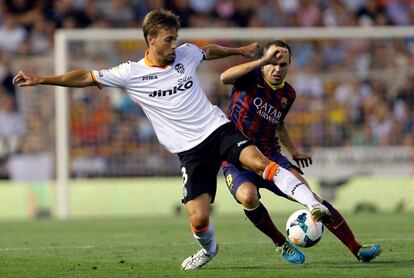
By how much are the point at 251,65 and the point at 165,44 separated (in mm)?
778

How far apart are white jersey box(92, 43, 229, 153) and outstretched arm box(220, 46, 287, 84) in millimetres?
335

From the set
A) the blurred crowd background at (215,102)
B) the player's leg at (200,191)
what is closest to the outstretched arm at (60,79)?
the player's leg at (200,191)

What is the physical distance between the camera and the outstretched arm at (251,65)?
9.13 metres

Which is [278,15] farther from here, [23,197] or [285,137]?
[285,137]

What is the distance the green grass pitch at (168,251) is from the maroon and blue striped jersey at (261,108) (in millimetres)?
1164

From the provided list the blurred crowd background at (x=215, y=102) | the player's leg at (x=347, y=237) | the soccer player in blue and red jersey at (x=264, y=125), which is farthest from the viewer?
the blurred crowd background at (x=215, y=102)

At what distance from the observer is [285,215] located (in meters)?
18.2

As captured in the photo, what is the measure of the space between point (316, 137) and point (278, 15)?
15.9 ft

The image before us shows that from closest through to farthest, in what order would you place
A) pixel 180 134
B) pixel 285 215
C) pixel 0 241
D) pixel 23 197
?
pixel 180 134 < pixel 0 241 < pixel 285 215 < pixel 23 197

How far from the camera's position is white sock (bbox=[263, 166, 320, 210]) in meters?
8.88

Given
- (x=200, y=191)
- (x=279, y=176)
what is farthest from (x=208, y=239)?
(x=279, y=176)

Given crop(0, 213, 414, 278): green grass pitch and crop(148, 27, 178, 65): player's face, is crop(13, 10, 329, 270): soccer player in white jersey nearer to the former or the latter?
crop(148, 27, 178, 65): player's face

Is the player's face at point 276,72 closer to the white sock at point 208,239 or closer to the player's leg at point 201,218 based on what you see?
the player's leg at point 201,218

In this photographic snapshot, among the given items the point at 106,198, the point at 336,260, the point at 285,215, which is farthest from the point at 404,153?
the point at 336,260
